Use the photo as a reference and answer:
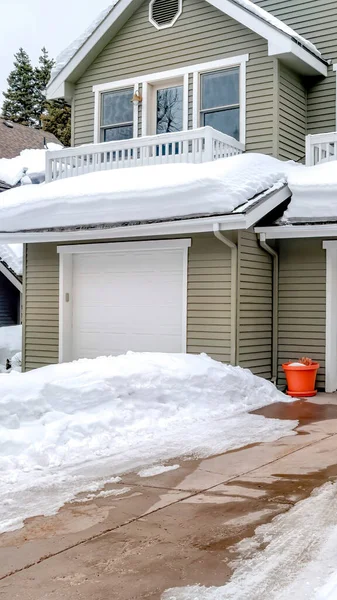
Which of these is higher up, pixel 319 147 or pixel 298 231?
pixel 319 147

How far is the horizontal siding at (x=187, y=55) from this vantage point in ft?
41.2

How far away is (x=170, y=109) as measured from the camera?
1387 cm

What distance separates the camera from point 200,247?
36.1 ft

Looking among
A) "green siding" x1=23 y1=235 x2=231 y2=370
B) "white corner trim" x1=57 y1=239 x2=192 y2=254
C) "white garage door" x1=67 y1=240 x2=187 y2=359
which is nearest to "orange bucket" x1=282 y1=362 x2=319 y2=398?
"green siding" x1=23 y1=235 x2=231 y2=370

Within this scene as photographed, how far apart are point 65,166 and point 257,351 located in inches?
208

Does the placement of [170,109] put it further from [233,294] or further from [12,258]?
[12,258]

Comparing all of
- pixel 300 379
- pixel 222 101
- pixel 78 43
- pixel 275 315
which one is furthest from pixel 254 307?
pixel 78 43

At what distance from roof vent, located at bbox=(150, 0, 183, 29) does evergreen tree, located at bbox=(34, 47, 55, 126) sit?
3796 centimetres

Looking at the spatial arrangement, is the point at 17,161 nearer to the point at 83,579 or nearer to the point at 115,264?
the point at 115,264

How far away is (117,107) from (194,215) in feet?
17.2

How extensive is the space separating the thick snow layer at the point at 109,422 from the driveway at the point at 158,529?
34cm

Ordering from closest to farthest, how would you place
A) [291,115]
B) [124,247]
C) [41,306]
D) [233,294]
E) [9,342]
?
[233,294] → [124,247] → [41,306] → [291,115] → [9,342]

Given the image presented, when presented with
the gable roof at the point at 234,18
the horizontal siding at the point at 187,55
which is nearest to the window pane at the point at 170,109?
the horizontal siding at the point at 187,55

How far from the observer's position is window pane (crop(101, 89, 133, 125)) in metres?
14.3
